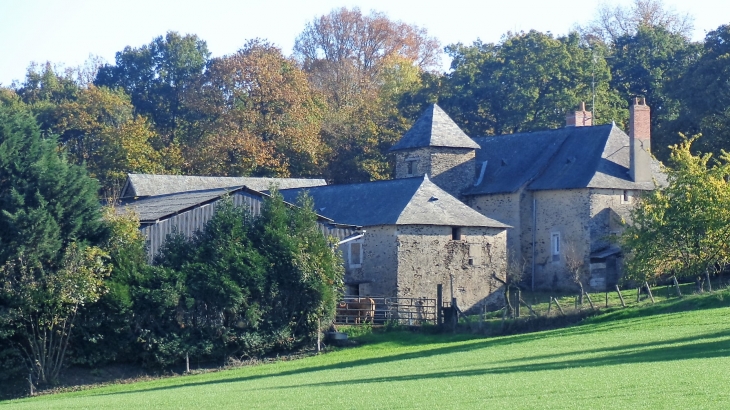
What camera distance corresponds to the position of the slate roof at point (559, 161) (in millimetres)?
54031

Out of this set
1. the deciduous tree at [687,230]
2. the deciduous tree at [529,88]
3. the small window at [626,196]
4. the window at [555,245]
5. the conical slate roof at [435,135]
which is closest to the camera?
the deciduous tree at [687,230]

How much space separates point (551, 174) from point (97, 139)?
30075 mm

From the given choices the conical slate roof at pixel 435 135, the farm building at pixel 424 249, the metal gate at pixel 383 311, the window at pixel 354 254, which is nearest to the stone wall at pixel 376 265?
the farm building at pixel 424 249

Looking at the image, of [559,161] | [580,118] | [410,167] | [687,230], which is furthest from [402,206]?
[580,118]

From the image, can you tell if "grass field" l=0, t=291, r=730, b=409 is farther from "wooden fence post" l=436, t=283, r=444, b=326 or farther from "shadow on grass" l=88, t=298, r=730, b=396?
"wooden fence post" l=436, t=283, r=444, b=326

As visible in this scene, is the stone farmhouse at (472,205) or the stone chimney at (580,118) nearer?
the stone farmhouse at (472,205)

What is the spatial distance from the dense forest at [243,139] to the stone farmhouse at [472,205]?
302cm

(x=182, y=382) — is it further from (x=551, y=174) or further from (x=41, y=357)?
(x=551, y=174)

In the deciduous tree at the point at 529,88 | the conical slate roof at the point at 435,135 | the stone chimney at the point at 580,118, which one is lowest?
the conical slate roof at the point at 435,135

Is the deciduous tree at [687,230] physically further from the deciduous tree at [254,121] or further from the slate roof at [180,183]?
the deciduous tree at [254,121]

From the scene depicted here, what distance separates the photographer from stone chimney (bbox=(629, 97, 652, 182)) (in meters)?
53.8

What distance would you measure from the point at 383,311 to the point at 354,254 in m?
4.47

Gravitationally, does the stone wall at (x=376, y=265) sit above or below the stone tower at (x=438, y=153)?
below

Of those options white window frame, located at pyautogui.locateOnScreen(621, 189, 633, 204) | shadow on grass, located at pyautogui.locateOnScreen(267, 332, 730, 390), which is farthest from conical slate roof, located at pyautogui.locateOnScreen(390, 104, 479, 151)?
shadow on grass, located at pyautogui.locateOnScreen(267, 332, 730, 390)
